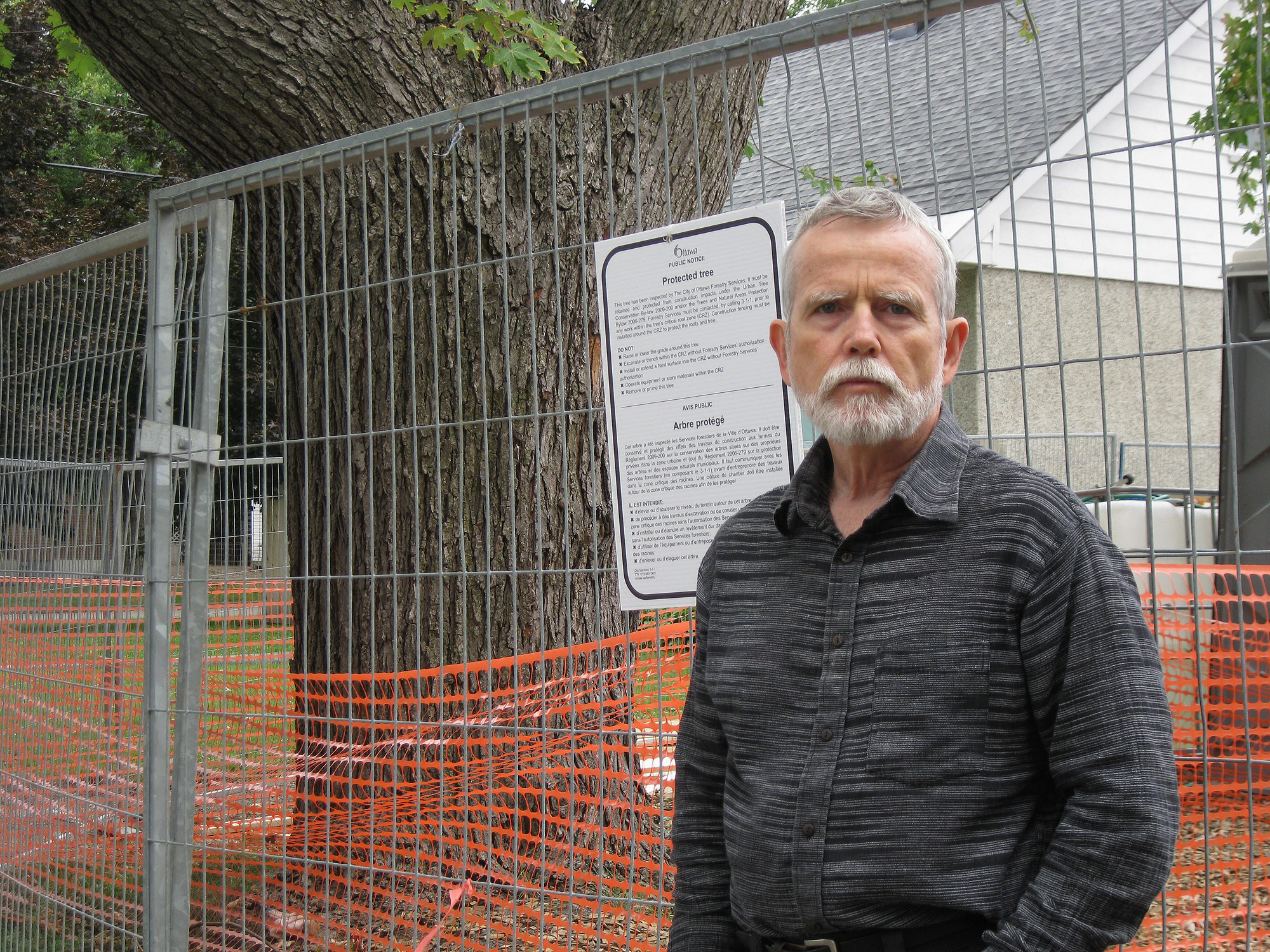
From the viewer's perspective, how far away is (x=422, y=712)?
3682 mm

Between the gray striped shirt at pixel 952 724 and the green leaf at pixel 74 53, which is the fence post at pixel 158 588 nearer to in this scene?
the gray striped shirt at pixel 952 724

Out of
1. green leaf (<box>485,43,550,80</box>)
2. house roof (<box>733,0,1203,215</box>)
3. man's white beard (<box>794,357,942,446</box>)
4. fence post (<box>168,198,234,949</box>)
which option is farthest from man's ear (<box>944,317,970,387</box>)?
house roof (<box>733,0,1203,215</box>)

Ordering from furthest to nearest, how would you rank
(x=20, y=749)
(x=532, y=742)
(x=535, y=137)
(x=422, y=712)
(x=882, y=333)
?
(x=20, y=749), (x=535, y=137), (x=422, y=712), (x=532, y=742), (x=882, y=333)

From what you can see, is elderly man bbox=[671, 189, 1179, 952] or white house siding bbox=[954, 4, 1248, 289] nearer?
elderly man bbox=[671, 189, 1179, 952]

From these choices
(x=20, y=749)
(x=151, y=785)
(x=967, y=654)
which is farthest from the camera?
(x=20, y=749)

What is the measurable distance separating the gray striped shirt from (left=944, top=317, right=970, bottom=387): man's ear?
0.46ft

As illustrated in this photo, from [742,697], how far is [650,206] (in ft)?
8.33

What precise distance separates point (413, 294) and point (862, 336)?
2196 mm

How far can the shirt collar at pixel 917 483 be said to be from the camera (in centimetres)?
175

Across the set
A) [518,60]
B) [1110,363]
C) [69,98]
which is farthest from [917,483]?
[69,98]

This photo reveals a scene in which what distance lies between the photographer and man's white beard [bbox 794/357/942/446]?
1.84 m

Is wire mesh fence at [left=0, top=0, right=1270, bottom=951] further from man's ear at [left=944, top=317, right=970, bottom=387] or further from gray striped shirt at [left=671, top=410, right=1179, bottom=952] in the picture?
gray striped shirt at [left=671, top=410, right=1179, bottom=952]

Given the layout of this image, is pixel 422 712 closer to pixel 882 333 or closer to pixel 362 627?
pixel 362 627

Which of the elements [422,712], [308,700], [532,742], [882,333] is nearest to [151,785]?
[308,700]
